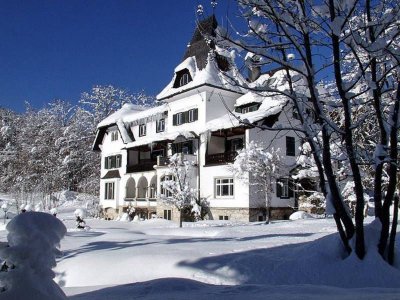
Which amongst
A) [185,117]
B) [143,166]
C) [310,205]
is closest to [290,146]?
[310,205]

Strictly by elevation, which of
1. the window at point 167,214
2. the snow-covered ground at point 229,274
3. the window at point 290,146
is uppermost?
the window at point 290,146

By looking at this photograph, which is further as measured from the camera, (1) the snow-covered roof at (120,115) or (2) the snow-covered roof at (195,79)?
(1) the snow-covered roof at (120,115)

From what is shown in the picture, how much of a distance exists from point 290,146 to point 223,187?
5377 mm

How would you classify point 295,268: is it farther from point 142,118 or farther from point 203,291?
point 142,118

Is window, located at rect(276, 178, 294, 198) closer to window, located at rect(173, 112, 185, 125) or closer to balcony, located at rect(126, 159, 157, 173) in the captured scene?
window, located at rect(173, 112, 185, 125)

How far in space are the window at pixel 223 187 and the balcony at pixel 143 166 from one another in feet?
25.2

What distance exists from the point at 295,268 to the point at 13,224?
5.67m

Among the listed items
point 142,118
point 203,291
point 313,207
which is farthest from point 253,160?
point 203,291

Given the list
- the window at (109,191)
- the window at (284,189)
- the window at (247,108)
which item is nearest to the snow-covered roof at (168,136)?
the window at (247,108)

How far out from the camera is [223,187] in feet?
96.4

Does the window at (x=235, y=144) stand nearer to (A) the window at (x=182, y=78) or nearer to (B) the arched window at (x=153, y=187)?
(A) the window at (x=182, y=78)

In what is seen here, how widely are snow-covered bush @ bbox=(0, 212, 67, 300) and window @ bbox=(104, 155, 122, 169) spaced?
119 ft

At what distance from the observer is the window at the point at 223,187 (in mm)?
28866

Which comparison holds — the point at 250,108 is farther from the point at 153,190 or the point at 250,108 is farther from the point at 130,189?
the point at 130,189
